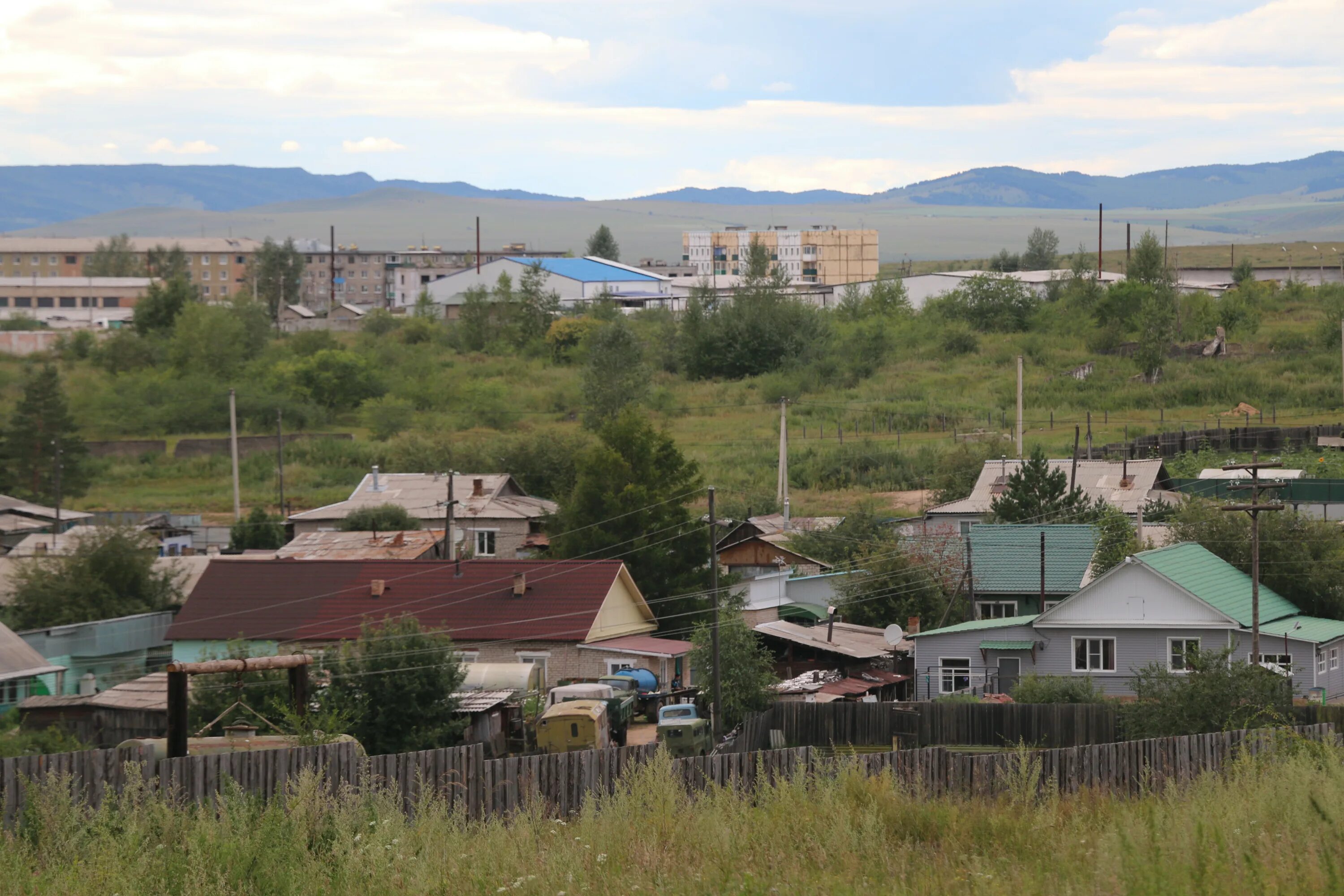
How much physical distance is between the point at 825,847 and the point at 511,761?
3.86 metres

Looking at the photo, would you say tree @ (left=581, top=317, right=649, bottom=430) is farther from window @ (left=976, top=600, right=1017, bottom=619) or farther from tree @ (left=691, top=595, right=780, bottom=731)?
tree @ (left=691, top=595, right=780, bottom=731)

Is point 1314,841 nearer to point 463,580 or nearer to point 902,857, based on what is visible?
point 902,857

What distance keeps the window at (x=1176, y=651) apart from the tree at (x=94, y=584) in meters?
20.0

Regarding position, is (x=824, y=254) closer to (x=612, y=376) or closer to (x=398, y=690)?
(x=612, y=376)

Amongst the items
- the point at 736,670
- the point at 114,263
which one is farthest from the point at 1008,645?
the point at 114,263

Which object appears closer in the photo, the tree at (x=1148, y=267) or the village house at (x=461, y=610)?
the village house at (x=461, y=610)

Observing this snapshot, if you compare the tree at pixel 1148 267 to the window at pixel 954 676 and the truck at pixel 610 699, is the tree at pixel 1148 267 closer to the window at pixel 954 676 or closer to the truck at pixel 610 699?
the window at pixel 954 676

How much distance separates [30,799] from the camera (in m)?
8.54

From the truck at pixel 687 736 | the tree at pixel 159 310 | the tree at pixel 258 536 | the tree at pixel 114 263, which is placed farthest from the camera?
the tree at pixel 114 263

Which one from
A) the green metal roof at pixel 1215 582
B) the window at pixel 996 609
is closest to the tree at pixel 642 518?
the window at pixel 996 609

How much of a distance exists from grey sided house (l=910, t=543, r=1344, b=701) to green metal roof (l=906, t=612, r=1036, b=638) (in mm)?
22

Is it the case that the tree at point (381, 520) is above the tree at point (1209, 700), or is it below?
below

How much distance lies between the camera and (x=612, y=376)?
6000cm

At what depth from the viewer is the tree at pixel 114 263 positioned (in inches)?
5276
